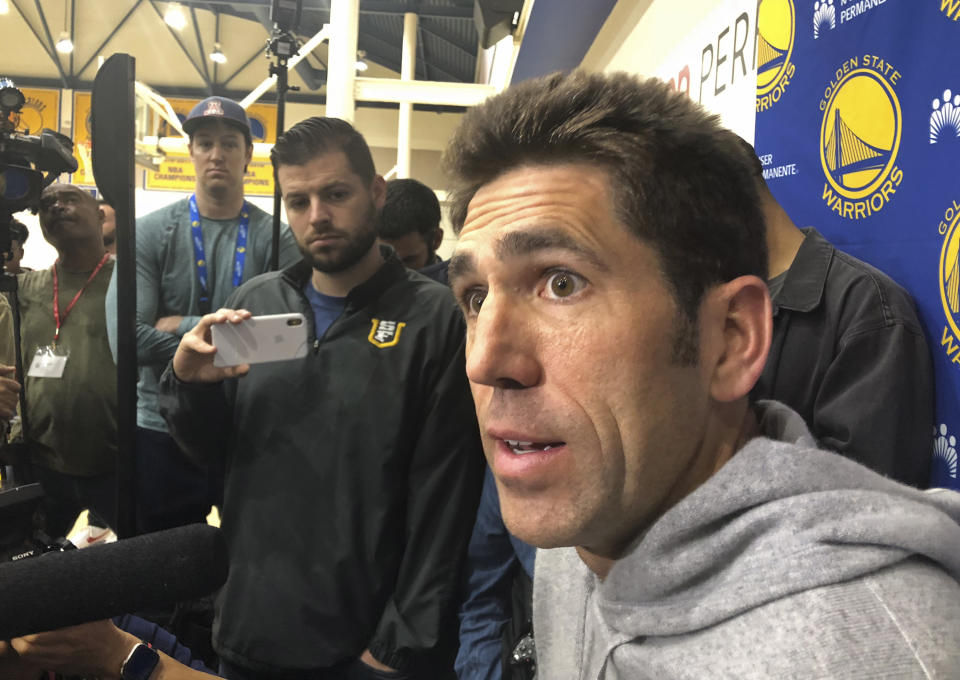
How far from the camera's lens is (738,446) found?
802mm

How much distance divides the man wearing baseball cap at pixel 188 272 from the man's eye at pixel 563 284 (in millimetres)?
1553

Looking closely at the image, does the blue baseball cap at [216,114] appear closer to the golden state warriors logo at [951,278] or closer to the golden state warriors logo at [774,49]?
the golden state warriors logo at [774,49]

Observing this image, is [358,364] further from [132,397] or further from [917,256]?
[917,256]

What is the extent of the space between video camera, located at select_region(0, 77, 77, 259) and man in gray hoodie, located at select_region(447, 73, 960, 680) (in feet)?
2.09

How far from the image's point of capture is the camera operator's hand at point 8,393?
0.91 meters

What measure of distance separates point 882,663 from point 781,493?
156 mm

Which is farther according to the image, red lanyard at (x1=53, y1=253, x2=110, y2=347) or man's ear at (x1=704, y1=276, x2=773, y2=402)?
red lanyard at (x1=53, y1=253, x2=110, y2=347)

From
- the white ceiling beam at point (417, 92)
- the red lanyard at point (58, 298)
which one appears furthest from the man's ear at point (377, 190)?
the white ceiling beam at point (417, 92)

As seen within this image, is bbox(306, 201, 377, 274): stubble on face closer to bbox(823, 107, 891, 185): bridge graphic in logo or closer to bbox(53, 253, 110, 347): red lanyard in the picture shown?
bbox(53, 253, 110, 347): red lanyard

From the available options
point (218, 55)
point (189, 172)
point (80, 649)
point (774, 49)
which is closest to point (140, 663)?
point (80, 649)

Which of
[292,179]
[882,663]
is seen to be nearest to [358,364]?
[292,179]

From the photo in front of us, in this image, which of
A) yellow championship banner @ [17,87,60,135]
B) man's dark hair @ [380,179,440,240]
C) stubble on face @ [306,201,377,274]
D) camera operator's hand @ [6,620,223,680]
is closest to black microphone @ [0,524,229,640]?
camera operator's hand @ [6,620,223,680]

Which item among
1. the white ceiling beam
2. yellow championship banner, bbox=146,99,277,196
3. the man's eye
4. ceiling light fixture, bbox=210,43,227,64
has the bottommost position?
the man's eye

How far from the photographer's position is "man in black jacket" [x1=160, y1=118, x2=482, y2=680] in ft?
4.80
